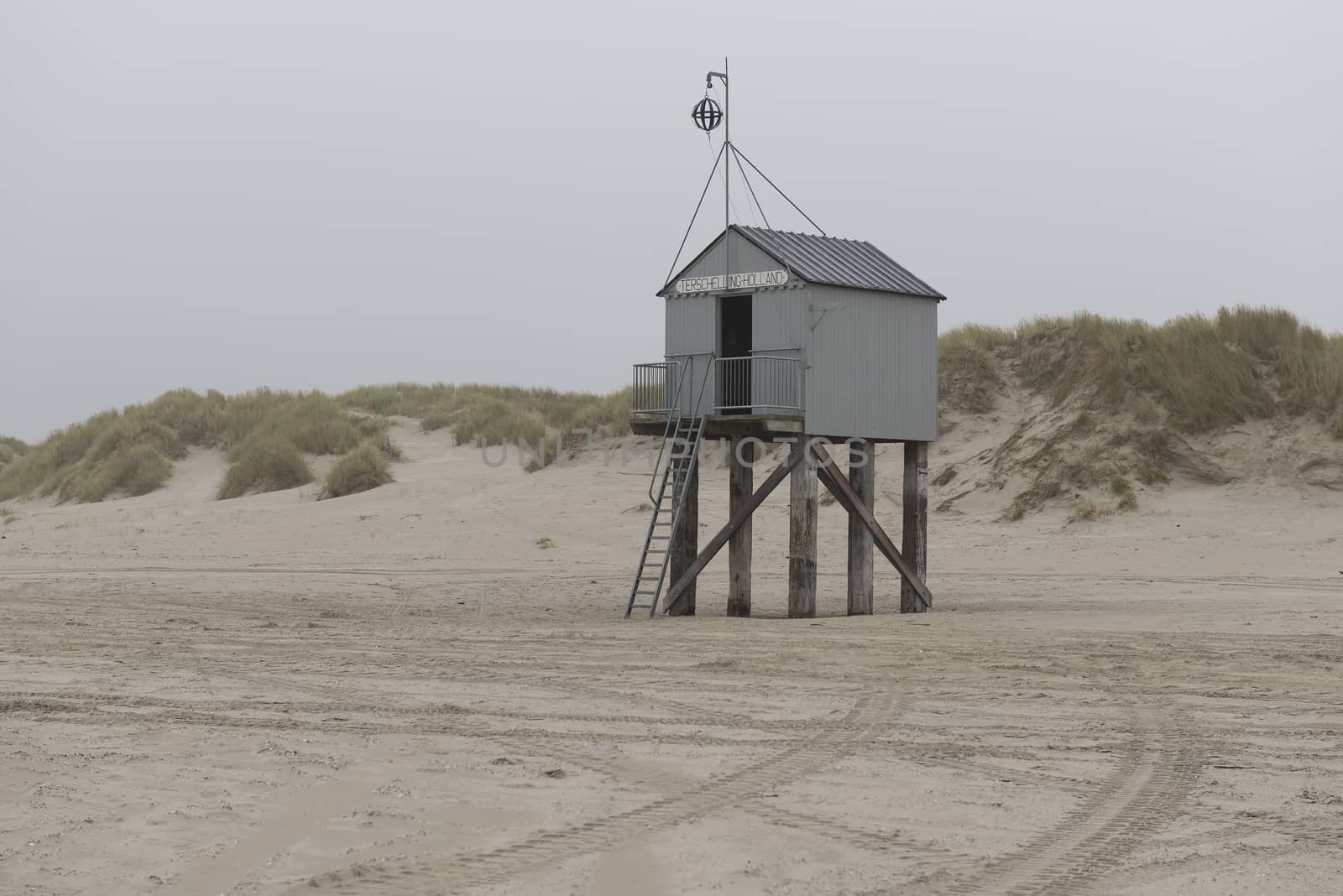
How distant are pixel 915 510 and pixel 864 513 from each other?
1.31 m

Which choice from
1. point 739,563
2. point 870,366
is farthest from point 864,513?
point 870,366

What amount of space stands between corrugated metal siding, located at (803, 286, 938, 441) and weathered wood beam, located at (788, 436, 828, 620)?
468 millimetres

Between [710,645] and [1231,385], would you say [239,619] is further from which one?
[1231,385]

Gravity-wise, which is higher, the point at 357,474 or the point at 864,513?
the point at 357,474

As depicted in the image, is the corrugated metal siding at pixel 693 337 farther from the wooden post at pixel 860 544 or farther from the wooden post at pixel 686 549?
the wooden post at pixel 860 544

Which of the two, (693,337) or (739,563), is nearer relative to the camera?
(693,337)

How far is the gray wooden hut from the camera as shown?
19625 millimetres

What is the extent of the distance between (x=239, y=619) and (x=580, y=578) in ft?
23.8

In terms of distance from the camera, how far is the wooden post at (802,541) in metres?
19.8

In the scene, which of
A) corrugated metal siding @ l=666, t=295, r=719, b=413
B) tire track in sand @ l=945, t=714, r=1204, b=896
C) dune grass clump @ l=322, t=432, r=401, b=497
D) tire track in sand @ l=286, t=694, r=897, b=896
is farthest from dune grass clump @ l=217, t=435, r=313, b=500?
tire track in sand @ l=945, t=714, r=1204, b=896

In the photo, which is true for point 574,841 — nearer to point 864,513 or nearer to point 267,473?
point 864,513

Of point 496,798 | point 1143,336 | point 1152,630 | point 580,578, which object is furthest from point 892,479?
point 496,798

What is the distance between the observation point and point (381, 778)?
909cm

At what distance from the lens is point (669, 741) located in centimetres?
1020
